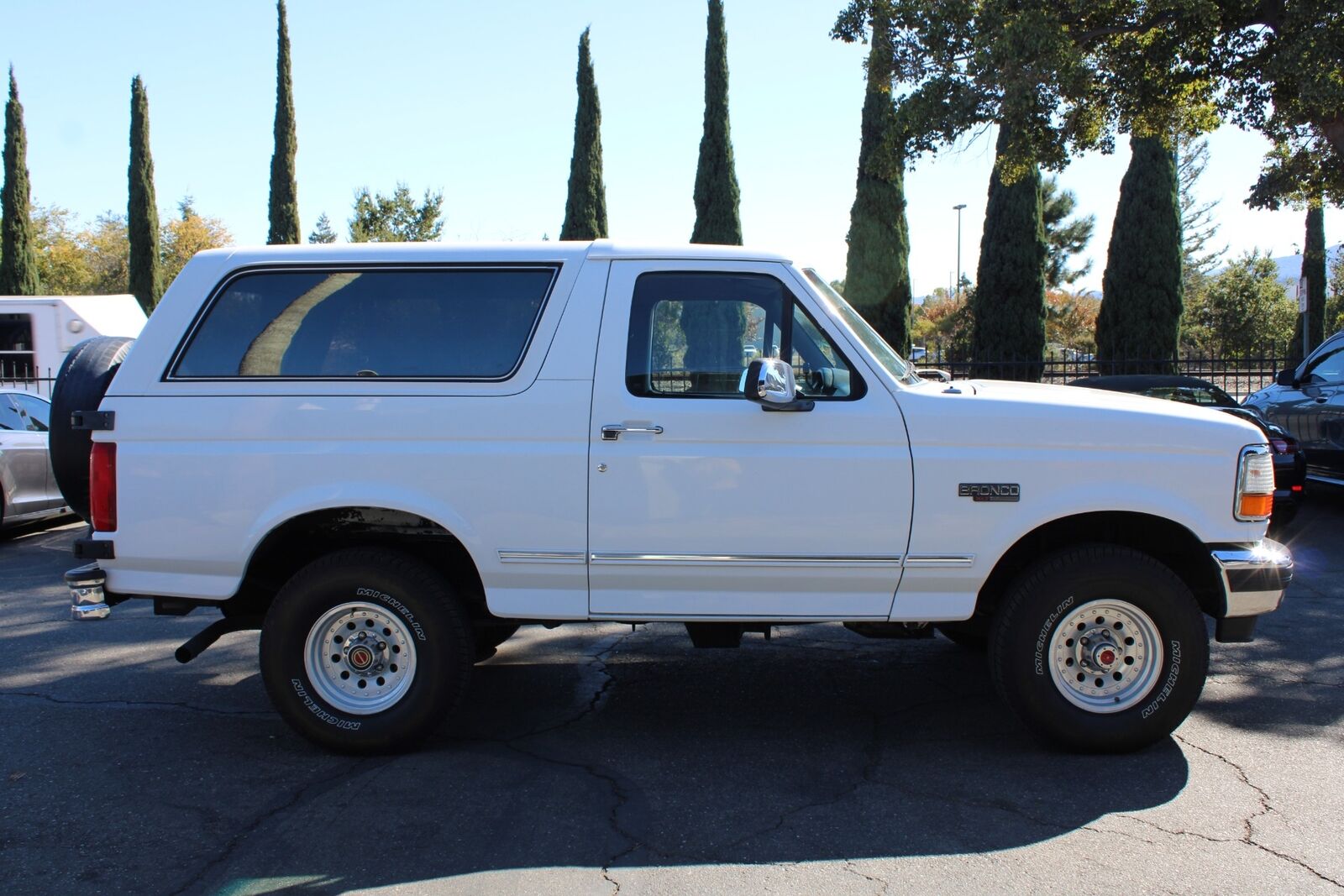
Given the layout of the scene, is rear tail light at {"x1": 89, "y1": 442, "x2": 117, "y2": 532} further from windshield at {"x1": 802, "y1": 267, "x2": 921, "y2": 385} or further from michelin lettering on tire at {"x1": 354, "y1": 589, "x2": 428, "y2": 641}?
windshield at {"x1": 802, "y1": 267, "x2": 921, "y2": 385}

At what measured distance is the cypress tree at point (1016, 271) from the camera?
898 inches

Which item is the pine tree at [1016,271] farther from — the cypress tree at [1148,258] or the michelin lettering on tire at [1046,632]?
the michelin lettering on tire at [1046,632]

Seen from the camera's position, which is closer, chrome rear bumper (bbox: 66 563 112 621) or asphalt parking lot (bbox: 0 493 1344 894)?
asphalt parking lot (bbox: 0 493 1344 894)

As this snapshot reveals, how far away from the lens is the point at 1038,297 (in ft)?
75.3

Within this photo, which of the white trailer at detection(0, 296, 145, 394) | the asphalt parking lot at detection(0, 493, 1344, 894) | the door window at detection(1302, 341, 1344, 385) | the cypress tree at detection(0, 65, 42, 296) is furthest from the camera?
the cypress tree at detection(0, 65, 42, 296)

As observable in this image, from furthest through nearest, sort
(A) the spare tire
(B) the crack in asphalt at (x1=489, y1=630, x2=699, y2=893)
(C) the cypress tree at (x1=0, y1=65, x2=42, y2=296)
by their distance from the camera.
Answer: (C) the cypress tree at (x1=0, y1=65, x2=42, y2=296) < (A) the spare tire < (B) the crack in asphalt at (x1=489, y1=630, x2=699, y2=893)

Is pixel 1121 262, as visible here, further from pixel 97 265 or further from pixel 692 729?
pixel 97 265

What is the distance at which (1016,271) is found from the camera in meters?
22.9

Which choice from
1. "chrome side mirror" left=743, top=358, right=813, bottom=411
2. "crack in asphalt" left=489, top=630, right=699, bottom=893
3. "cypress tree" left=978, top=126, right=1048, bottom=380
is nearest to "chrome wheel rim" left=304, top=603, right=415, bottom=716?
"crack in asphalt" left=489, top=630, right=699, bottom=893

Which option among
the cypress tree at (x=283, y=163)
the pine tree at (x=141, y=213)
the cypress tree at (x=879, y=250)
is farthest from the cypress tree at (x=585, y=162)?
the pine tree at (x=141, y=213)

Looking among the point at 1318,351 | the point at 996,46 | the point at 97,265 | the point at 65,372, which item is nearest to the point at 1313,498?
the point at 1318,351

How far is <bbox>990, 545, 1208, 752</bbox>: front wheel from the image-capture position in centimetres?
443

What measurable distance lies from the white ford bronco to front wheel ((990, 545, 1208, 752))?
0.04 ft

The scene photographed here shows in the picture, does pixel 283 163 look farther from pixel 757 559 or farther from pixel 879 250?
pixel 757 559
